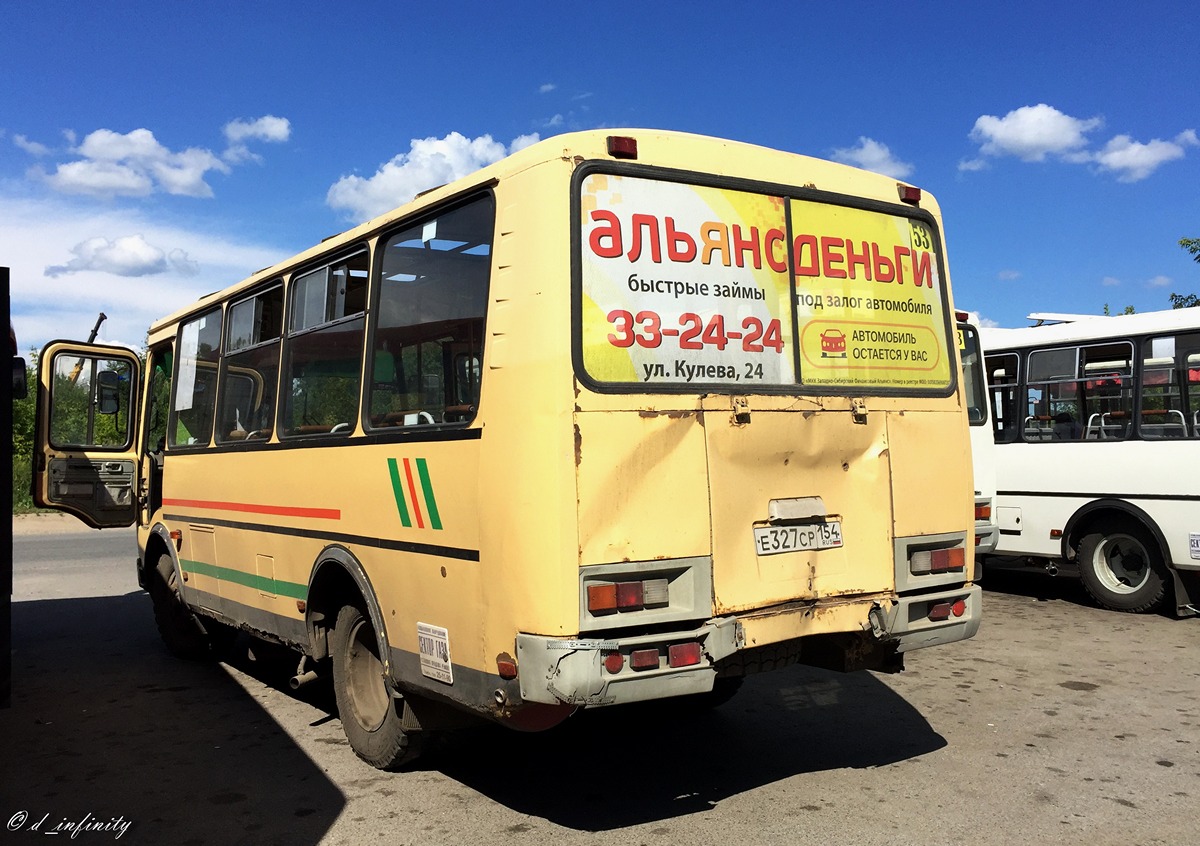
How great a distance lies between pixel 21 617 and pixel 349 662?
7355mm

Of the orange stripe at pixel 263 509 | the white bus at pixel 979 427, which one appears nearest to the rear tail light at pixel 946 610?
the orange stripe at pixel 263 509

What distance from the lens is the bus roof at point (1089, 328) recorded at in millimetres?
10203

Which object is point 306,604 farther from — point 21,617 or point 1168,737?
point 21,617

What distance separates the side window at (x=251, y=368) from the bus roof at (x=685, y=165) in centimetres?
112

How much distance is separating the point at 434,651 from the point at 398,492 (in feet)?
2.69

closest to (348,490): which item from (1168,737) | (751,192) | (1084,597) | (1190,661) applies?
(751,192)

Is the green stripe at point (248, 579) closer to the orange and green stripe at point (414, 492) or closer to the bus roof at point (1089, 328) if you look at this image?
the orange and green stripe at point (414, 492)

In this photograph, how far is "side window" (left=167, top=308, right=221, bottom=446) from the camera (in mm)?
7969

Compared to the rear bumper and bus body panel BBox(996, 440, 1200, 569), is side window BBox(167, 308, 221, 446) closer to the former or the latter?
the rear bumper

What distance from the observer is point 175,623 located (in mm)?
8938

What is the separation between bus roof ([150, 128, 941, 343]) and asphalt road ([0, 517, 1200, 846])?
2.89m

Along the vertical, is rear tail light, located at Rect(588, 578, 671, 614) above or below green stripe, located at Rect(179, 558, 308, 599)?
above

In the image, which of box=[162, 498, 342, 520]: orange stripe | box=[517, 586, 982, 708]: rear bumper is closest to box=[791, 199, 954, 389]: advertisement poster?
box=[517, 586, 982, 708]: rear bumper

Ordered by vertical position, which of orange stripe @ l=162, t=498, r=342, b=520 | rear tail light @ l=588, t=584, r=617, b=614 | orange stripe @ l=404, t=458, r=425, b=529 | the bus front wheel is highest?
orange stripe @ l=404, t=458, r=425, b=529
